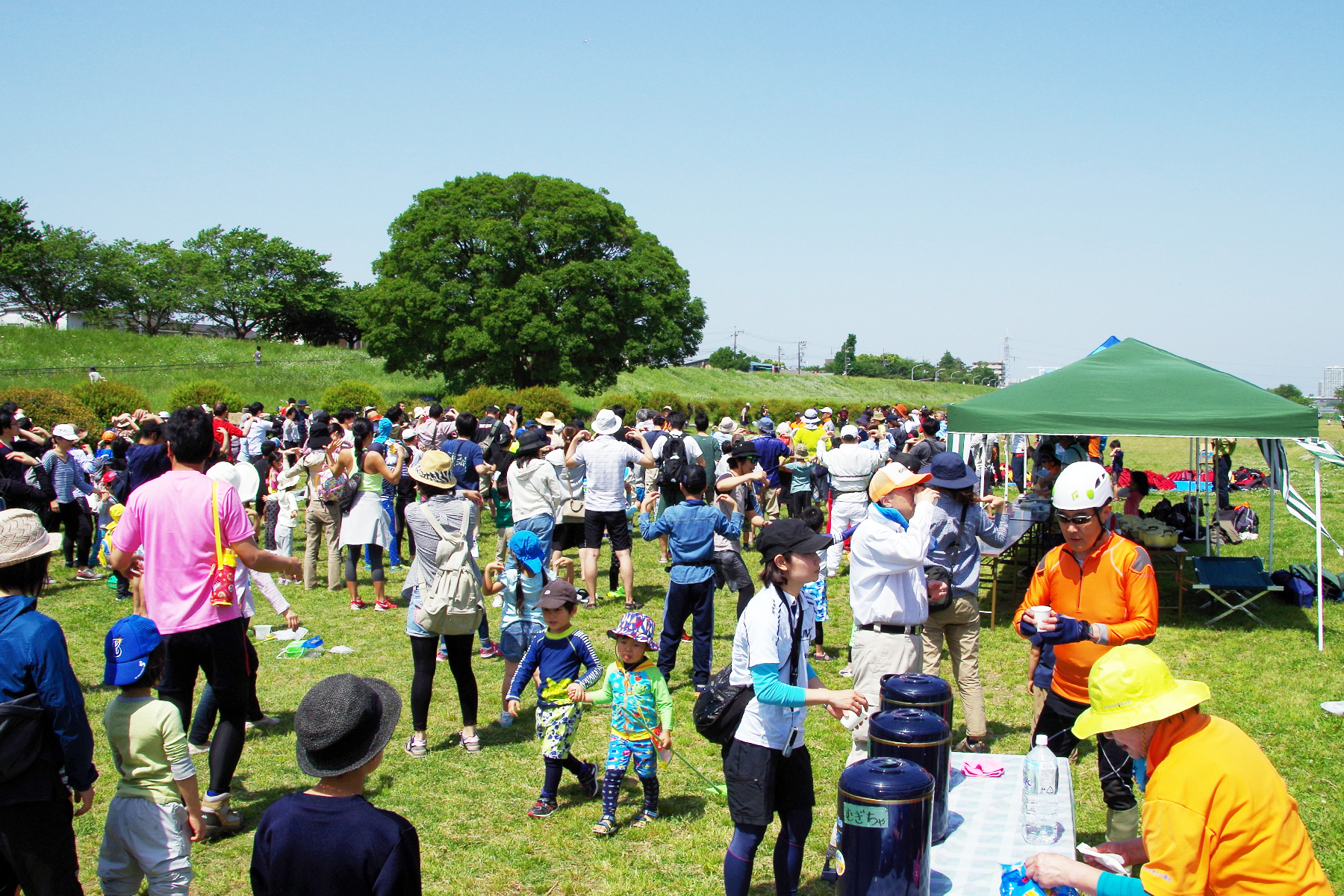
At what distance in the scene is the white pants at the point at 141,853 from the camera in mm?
3520

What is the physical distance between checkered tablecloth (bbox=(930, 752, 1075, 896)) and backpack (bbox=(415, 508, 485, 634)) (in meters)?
Result: 3.02

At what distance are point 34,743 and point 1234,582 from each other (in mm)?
10177

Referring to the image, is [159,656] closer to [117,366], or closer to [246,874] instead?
[246,874]

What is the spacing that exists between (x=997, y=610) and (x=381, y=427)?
8714 mm

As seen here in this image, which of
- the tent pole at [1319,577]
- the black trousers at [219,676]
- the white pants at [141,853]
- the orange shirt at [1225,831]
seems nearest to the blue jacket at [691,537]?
the black trousers at [219,676]

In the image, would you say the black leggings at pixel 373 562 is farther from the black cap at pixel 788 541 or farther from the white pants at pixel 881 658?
the black cap at pixel 788 541

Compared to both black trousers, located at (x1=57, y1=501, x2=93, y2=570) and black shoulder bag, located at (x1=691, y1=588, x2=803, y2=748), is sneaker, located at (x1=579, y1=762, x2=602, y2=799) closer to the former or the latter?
black shoulder bag, located at (x1=691, y1=588, x2=803, y2=748)

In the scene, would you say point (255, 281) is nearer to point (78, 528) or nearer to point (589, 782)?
point (78, 528)

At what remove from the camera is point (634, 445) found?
13.7 metres

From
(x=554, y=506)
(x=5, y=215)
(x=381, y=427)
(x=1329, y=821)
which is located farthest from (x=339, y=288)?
(x=1329, y=821)

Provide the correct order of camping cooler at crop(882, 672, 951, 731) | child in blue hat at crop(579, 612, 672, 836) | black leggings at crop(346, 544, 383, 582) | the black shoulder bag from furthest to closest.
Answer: black leggings at crop(346, 544, 383, 582)
child in blue hat at crop(579, 612, 672, 836)
camping cooler at crop(882, 672, 951, 731)
the black shoulder bag

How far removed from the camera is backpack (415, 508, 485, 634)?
5492 millimetres

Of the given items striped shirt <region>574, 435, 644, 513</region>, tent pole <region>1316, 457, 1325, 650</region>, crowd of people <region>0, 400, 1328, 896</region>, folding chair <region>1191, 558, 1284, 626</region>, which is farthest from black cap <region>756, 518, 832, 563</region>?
folding chair <region>1191, 558, 1284, 626</region>

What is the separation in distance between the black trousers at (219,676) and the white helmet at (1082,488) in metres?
4.01
